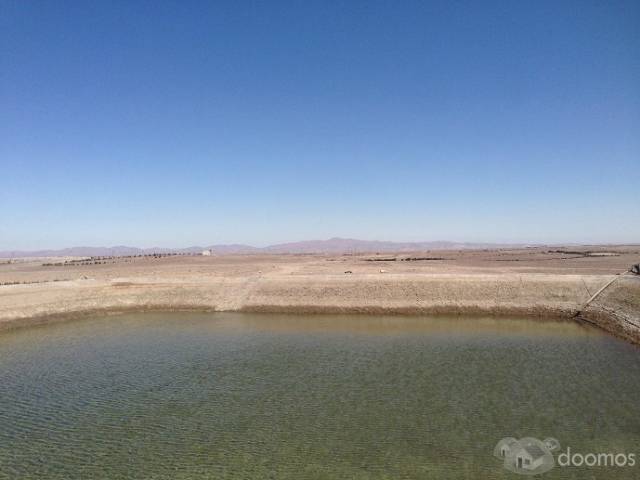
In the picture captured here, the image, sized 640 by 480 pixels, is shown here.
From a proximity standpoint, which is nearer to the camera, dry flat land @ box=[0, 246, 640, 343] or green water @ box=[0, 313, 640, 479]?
green water @ box=[0, 313, 640, 479]

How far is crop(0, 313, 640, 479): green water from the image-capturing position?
531 inches

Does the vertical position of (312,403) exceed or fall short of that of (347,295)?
it falls short

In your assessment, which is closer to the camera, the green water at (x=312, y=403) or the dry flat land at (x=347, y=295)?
the green water at (x=312, y=403)

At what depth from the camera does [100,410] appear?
1811cm

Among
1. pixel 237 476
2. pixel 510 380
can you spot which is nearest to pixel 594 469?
pixel 510 380

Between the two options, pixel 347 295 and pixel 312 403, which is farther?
pixel 347 295

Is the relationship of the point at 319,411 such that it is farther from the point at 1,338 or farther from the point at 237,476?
the point at 1,338

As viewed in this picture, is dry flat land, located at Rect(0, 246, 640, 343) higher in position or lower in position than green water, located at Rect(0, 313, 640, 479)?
higher

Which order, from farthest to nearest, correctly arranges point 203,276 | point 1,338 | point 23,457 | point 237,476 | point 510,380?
1. point 203,276
2. point 1,338
3. point 510,380
4. point 23,457
5. point 237,476

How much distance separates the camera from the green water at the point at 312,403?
1348cm

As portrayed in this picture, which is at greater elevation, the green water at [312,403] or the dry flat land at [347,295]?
the dry flat land at [347,295]

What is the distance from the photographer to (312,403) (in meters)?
18.1

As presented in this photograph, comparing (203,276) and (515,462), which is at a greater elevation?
(203,276)

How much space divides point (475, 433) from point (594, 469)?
3.81m
